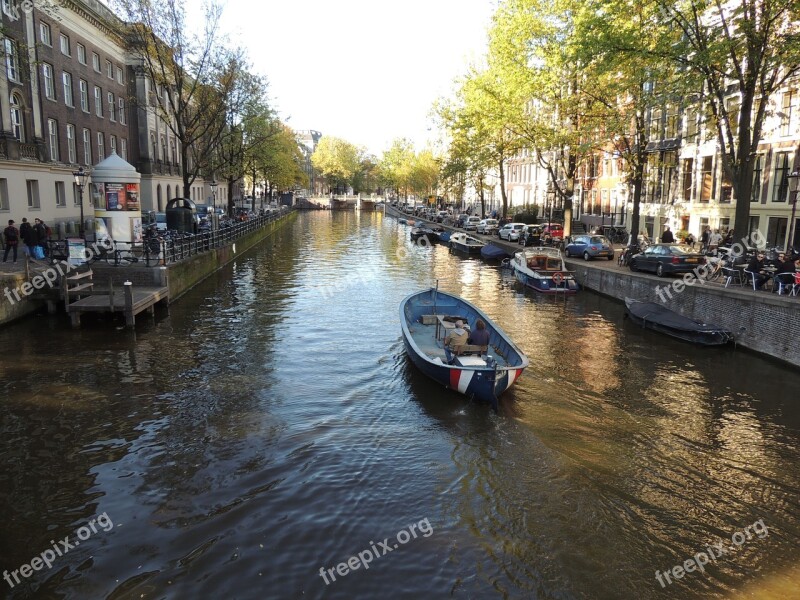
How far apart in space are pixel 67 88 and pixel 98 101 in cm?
552

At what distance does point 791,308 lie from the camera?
16125mm

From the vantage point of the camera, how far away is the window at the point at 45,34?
121 feet

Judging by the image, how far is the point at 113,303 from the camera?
63.0ft

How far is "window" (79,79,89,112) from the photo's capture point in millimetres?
43031

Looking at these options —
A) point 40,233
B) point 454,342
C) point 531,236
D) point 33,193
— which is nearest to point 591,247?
point 531,236

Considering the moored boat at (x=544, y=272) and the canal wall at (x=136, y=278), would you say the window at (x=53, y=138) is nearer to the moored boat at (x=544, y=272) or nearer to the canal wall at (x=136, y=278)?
the canal wall at (x=136, y=278)

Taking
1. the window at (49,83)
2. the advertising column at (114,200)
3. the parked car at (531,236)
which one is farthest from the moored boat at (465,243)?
the window at (49,83)

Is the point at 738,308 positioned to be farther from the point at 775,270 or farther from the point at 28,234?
the point at 28,234

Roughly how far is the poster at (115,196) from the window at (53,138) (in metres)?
17.8

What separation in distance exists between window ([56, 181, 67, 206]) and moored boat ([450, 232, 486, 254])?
27.8 m

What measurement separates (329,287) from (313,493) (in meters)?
19.8

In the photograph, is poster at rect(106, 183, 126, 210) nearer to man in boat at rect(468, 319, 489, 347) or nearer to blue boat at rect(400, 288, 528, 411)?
blue boat at rect(400, 288, 528, 411)

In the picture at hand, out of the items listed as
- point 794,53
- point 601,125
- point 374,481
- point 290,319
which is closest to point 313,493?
point 374,481

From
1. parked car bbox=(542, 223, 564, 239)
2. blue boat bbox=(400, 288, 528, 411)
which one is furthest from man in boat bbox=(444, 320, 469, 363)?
parked car bbox=(542, 223, 564, 239)
